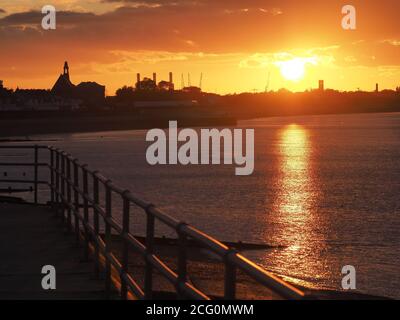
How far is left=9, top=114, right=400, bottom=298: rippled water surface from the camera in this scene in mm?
→ 29109

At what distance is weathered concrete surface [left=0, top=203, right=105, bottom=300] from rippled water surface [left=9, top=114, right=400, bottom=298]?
38.1ft

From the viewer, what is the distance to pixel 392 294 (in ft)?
77.3

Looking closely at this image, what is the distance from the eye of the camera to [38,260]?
36.2 feet

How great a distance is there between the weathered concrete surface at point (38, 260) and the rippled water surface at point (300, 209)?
11616 millimetres

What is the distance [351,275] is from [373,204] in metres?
29.4

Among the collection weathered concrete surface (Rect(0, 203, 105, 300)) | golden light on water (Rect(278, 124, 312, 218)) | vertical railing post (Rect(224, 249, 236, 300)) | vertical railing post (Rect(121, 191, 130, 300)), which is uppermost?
vertical railing post (Rect(224, 249, 236, 300))

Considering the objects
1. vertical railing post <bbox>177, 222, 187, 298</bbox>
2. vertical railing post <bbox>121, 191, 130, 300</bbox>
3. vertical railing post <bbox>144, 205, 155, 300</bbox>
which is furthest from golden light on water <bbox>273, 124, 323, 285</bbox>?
vertical railing post <bbox>177, 222, 187, 298</bbox>

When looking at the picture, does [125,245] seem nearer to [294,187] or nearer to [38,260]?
[38,260]

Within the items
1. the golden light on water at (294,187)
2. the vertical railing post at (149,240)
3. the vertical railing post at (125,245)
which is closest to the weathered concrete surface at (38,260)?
the vertical railing post at (125,245)

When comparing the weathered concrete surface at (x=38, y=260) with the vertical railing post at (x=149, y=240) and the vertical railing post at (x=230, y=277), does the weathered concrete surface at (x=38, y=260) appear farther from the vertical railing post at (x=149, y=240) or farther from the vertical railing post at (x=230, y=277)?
the vertical railing post at (x=230, y=277)

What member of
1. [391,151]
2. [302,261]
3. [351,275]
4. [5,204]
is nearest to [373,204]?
[302,261]

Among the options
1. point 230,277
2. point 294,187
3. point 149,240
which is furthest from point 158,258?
point 294,187

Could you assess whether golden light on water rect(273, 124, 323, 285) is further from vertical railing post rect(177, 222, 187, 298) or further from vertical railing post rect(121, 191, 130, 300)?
vertical railing post rect(177, 222, 187, 298)

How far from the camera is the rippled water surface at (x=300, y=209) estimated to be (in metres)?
29.1
